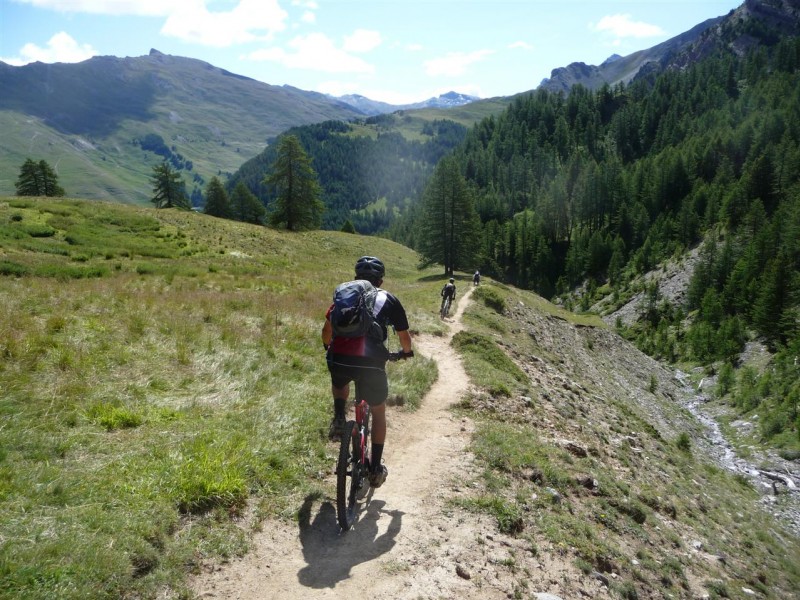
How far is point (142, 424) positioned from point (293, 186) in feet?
208

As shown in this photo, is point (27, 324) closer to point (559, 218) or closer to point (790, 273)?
point (790, 273)

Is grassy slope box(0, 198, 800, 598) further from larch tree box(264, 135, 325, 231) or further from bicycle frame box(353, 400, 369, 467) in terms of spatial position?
larch tree box(264, 135, 325, 231)

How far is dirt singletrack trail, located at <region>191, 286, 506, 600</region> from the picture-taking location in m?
5.50

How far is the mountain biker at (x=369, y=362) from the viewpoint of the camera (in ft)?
21.1

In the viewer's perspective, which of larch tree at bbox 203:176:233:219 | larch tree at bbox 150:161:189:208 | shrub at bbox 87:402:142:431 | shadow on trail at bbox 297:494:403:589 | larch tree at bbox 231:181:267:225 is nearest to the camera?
shadow on trail at bbox 297:494:403:589

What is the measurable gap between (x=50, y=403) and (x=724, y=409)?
1909 inches

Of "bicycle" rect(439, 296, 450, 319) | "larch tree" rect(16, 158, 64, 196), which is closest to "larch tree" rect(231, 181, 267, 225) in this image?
"larch tree" rect(16, 158, 64, 196)

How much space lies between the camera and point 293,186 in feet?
221

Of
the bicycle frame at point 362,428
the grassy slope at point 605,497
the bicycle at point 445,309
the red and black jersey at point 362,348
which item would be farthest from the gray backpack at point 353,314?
the bicycle at point 445,309

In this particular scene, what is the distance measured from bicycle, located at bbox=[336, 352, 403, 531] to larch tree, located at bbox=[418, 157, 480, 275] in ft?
162

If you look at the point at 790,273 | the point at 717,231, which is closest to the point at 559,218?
the point at 717,231

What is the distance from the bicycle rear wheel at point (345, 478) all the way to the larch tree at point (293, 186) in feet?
210

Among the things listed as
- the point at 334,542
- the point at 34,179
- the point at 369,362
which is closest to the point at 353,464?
the point at 334,542

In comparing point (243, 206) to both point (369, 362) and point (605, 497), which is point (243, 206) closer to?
point (605, 497)
